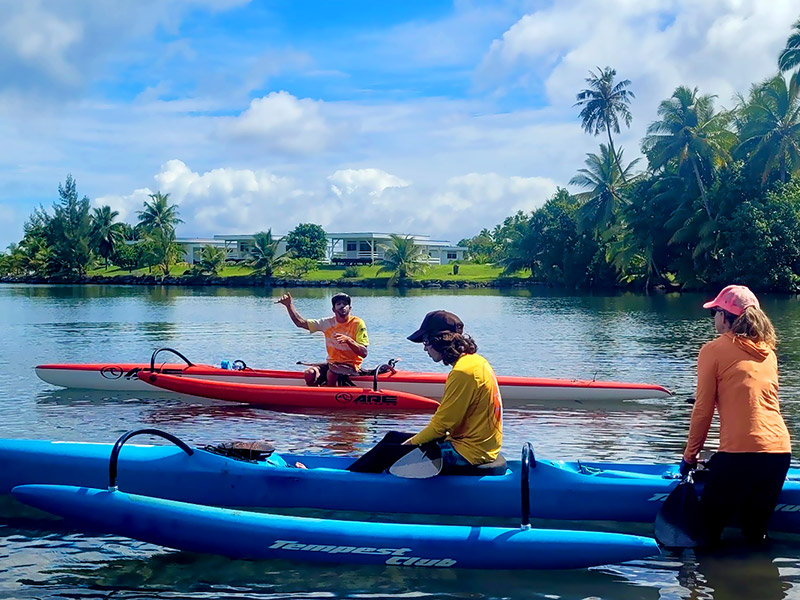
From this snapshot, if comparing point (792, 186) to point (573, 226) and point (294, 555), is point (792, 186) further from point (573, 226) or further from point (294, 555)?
point (294, 555)

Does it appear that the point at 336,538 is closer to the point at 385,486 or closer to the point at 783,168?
the point at 385,486

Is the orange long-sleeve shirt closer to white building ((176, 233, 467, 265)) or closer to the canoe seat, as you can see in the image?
the canoe seat

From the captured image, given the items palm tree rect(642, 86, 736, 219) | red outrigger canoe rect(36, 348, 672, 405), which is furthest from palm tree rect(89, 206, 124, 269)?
red outrigger canoe rect(36, 348, 672, 405)

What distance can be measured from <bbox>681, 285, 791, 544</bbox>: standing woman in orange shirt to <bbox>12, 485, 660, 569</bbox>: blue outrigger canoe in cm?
80

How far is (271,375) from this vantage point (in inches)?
582

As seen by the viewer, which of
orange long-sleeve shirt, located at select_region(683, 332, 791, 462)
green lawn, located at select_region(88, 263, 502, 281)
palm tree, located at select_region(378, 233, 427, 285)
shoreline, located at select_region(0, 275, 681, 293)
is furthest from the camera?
green lawn, located at select_region(88, 263, 502, 281)

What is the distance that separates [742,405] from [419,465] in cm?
248

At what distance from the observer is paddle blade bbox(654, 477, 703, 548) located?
6527mm

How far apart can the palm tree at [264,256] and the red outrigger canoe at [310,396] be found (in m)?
Answer: 74.6

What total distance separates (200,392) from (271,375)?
4.06 feet

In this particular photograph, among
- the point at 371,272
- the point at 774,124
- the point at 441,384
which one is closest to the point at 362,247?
the point at 371,272

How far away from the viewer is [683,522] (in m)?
6.56

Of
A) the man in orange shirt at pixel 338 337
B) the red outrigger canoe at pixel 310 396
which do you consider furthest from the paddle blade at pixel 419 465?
the red outrigger canoe at pixel 310 396

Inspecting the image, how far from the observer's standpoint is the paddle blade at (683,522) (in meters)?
6.53
